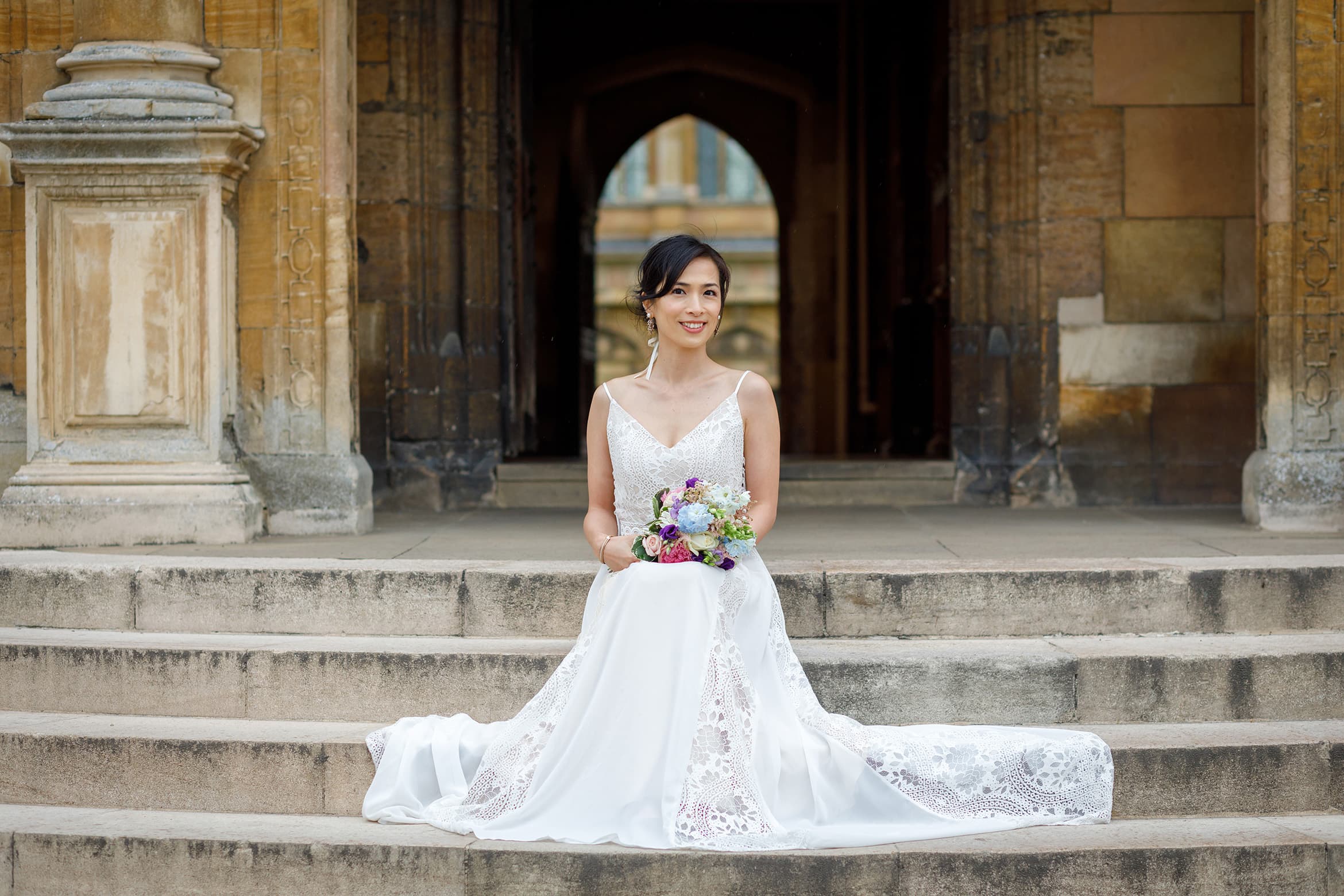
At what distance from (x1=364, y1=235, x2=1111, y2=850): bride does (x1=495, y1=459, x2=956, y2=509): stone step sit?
3.85 metres

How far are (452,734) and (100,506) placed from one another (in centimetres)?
277

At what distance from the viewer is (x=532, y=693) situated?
400 centimetres

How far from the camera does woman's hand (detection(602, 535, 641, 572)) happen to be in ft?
11.7

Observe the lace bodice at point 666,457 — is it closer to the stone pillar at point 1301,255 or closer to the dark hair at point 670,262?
the dark hair at point 670,262

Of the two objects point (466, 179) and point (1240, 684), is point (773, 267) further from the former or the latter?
point (1240, 684)

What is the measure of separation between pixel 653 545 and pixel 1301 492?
395 centimetres

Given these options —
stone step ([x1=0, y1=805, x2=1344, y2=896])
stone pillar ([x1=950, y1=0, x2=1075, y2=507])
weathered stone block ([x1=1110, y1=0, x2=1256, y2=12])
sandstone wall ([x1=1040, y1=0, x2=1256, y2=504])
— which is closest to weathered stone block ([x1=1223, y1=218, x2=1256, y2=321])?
sandstone wall ([x1=1040, y1=0, x2=1256, y2=504])

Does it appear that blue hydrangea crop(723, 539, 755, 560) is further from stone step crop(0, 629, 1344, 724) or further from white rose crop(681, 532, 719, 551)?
stone step crop(0, 629, 1344, 724)

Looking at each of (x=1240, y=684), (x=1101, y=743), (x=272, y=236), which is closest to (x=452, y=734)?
(x=1101, y=743)

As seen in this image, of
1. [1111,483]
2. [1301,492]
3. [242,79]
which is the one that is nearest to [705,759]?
[1301,492]

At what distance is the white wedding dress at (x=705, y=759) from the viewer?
324cm

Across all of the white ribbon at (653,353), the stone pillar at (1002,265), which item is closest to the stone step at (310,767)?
the white ribbon at (653,353)

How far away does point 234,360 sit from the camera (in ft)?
19.6

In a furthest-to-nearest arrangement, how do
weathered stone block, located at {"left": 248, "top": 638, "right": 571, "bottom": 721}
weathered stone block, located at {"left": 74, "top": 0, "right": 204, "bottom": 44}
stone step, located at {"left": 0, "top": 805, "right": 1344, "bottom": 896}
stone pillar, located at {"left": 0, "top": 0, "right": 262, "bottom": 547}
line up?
weathered stone block, located at {"left": 74, "top": 0, "right": 204, "bottom": 44}
stone pillar, located at {"left": 0, "top": 0, "right": 262, "bottom": 547}
weathered stone block, located at {"left": 248, "top": 638, "right": 571, "bottom": 721}
stone step, located at {"left": 0, "top": 805, "right": 1344, "bottom": 896}
